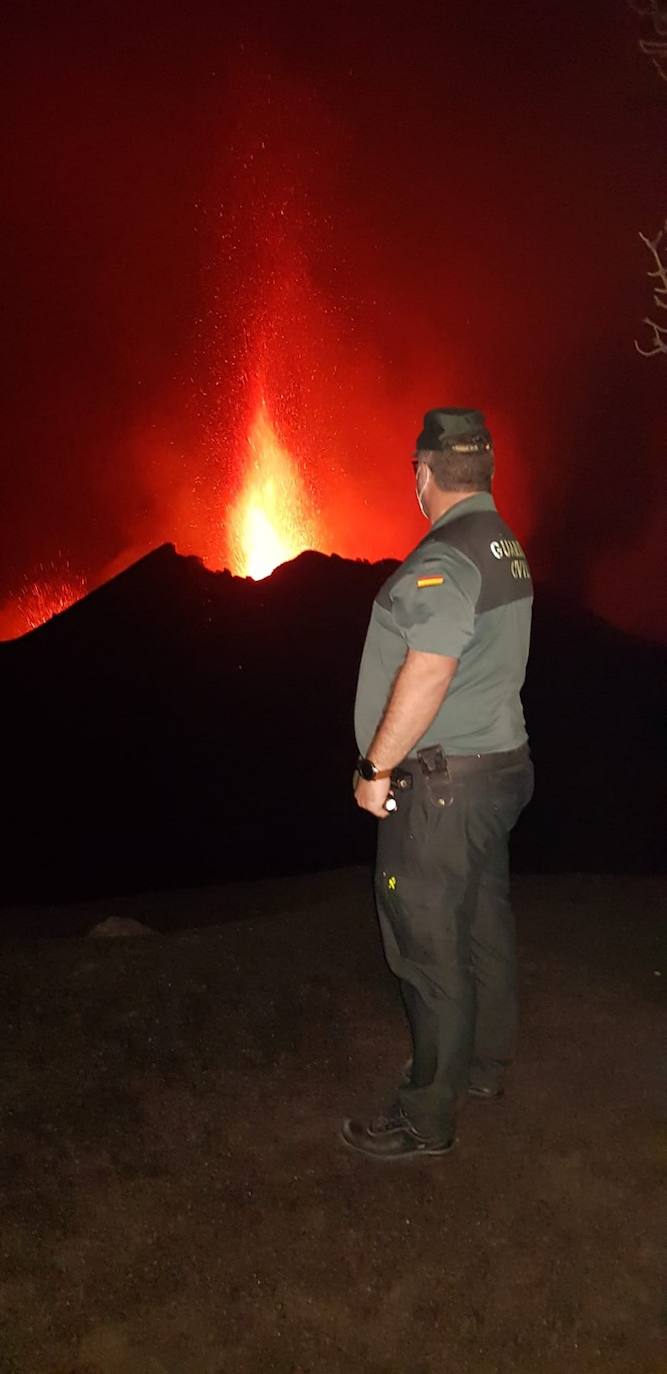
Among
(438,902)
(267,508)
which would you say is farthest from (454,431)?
(267,508)

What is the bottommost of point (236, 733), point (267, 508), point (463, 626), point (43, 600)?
point (236, 733)

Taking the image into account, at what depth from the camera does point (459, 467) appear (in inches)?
110

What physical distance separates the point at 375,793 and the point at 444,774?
190mm

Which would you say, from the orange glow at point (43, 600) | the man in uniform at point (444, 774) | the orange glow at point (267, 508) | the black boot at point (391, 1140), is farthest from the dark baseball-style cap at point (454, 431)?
the orange glow at point (267, 508)

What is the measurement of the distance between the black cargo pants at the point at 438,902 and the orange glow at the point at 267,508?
1870 centimetres

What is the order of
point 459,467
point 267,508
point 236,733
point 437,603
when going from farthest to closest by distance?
point 267,508 < point 236,733 < point 459,467 < point 437,603

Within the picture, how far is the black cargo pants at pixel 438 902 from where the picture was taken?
2729 mm

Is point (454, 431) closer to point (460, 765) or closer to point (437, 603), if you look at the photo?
point (437, 603)

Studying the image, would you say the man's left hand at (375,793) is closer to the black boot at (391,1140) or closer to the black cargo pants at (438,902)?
the black cargo pants at (438,902)

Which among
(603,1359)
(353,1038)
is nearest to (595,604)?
(353,1038)

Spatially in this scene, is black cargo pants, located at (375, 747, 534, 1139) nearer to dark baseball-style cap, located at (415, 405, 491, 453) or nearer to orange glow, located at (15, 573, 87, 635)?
dark baseball-style cap, located at (415, 405, 491, 453)

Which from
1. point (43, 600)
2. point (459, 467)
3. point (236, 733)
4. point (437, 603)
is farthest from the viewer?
point (43, 600)

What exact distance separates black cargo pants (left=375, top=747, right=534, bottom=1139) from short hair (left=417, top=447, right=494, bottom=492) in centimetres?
74

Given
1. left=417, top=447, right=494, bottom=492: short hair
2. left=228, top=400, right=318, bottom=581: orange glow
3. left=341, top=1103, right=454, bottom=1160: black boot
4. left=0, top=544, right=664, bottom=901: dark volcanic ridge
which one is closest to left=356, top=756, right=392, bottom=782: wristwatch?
left=417, top=447, right=494, bottom=492: short hair
